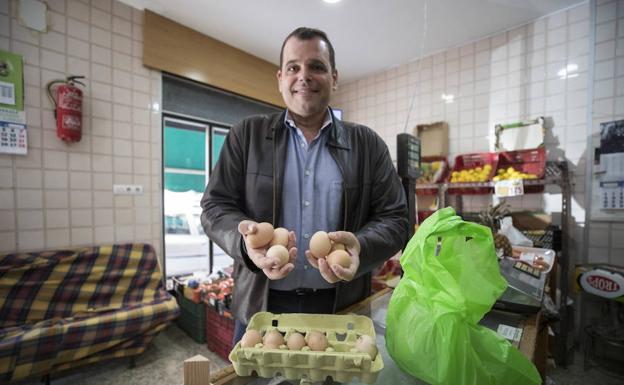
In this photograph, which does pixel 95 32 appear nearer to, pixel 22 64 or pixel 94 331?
pixel 22 64

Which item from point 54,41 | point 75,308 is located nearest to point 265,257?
point 75,308

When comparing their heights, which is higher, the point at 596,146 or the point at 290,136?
the point at 596,146

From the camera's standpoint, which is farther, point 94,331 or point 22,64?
point 22,64

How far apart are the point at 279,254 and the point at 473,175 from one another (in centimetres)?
261

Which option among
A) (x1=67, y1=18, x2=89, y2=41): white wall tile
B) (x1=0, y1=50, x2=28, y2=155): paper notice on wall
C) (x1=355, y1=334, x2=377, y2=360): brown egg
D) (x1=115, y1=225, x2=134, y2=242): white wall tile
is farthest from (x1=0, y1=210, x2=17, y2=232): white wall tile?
(x1=355, y1=334, x2=377, y2=360): brown egg

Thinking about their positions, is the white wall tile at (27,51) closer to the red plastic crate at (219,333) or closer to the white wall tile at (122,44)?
the white wall tile at (122,44)

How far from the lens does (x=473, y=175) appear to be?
269cm

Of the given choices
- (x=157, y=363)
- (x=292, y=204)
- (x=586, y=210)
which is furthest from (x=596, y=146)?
(x=157, y=363)

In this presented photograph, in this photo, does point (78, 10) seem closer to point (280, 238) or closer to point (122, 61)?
point (122, 61)

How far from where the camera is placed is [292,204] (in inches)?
38.8

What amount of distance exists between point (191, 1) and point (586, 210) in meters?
3.77

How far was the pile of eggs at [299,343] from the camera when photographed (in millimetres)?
590

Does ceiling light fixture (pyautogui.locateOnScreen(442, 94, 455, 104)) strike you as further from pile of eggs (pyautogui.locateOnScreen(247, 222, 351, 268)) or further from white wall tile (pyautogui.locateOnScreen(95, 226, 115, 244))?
white wall tile (pyautogui.locateOnScreen(95, 226, 115, 244))

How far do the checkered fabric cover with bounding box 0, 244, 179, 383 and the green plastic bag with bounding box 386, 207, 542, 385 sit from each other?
2114 mm
